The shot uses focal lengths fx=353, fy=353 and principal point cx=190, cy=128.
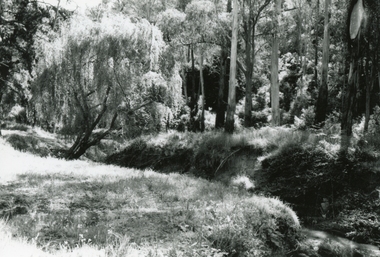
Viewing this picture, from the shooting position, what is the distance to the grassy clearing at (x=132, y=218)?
4590 mm

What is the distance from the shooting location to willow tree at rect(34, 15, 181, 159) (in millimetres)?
15477

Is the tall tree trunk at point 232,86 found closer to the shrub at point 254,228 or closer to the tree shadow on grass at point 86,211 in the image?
the tree shadow on grass at point 86,211

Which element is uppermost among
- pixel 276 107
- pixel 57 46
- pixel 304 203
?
pixel 57 46

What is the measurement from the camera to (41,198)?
6.83 m

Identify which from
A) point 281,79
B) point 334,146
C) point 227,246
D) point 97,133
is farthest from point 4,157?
point 281,79

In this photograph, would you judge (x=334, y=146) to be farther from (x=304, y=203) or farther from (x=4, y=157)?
(x=4, y=157)

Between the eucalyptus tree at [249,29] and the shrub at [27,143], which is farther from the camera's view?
the shrub at [27,143]

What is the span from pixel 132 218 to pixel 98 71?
10.7 m

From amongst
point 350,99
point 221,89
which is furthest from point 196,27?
point 350,99

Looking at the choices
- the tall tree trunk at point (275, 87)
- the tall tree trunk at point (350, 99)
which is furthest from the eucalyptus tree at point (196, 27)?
the tall tree trunk at point (350, 99)

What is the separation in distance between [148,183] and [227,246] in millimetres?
3838

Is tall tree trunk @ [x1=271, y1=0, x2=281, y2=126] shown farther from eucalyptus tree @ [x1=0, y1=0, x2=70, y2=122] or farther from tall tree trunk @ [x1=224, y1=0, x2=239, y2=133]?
eucalyptus tree @ [x1=0, y1=0, x2=70, y2=122]

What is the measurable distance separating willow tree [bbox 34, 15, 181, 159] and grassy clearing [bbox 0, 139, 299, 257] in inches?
272

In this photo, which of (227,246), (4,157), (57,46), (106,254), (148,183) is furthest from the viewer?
(57,46)
